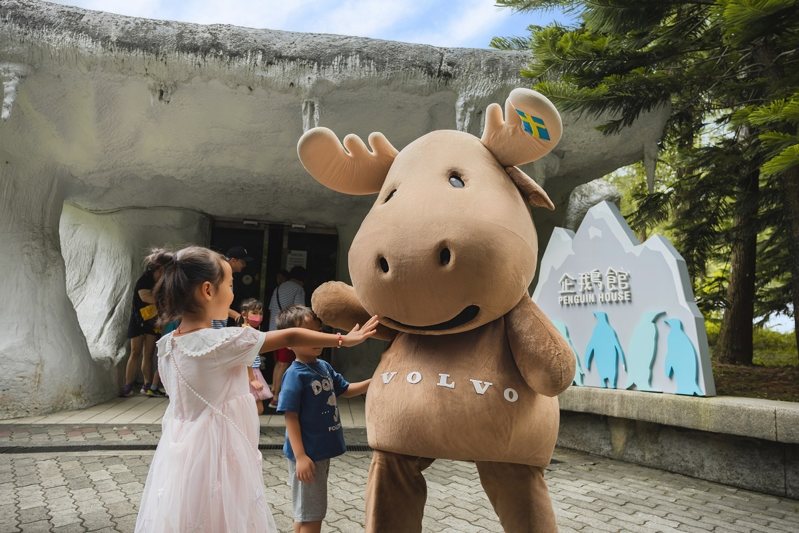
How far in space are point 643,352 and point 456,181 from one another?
9.88 ft

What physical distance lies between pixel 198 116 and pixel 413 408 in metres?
4.72

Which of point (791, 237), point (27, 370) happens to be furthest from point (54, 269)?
point (791, 237)

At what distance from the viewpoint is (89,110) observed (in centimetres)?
570

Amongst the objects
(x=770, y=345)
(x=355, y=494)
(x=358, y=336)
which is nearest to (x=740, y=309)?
(x=770, y=345)

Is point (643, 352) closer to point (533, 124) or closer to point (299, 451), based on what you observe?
point (533, 124)

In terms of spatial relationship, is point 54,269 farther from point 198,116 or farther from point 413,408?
point 413,408

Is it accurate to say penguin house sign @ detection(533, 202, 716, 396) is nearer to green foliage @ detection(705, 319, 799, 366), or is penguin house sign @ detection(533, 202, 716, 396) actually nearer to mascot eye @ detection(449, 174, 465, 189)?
mascot eye @ detection(449, 174, 465, 189)

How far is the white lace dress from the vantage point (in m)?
1.73

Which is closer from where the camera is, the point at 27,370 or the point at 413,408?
the point at 413,408

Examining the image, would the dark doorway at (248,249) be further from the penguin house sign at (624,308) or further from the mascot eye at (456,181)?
the mascot eye at (456,181)

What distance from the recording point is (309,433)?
2.35 meters

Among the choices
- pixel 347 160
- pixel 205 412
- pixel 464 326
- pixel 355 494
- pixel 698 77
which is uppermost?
pixel 698 77

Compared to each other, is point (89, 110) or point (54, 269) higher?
point (89, 110)

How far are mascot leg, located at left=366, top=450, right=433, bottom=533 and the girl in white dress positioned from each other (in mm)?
470
